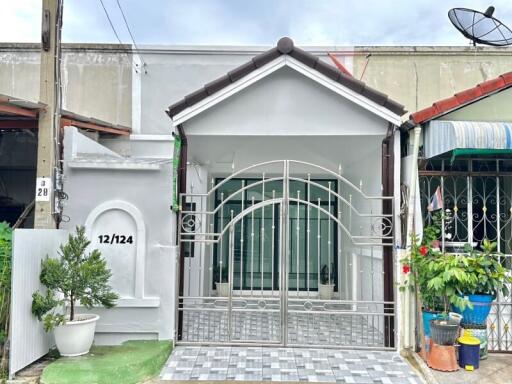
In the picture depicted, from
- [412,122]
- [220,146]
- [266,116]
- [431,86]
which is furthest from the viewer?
[431,86]

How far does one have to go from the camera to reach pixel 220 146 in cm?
870

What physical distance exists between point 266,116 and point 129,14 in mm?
5789

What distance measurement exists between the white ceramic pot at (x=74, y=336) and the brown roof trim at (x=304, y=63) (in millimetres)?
3691

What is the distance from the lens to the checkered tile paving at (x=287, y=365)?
19.6 ft

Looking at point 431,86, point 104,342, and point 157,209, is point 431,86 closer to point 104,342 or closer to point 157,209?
point 157,209

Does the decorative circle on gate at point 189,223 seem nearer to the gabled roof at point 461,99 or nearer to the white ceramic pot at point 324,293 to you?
the white ceramic pot at point 324,293

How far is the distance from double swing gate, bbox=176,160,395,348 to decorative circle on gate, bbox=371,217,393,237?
0.06 ft

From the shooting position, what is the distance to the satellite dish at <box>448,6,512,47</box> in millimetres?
11305

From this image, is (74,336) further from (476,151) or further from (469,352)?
(476,151)

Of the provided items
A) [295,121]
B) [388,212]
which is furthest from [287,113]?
[388,212]

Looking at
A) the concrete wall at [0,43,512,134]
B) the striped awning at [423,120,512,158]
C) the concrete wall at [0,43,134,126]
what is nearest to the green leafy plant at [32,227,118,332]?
the striped awning at [423,120,512,158]

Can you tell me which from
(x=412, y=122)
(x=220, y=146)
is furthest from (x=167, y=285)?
(x=412, y=122)

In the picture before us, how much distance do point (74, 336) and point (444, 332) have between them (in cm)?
527

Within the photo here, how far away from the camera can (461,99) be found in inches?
267
